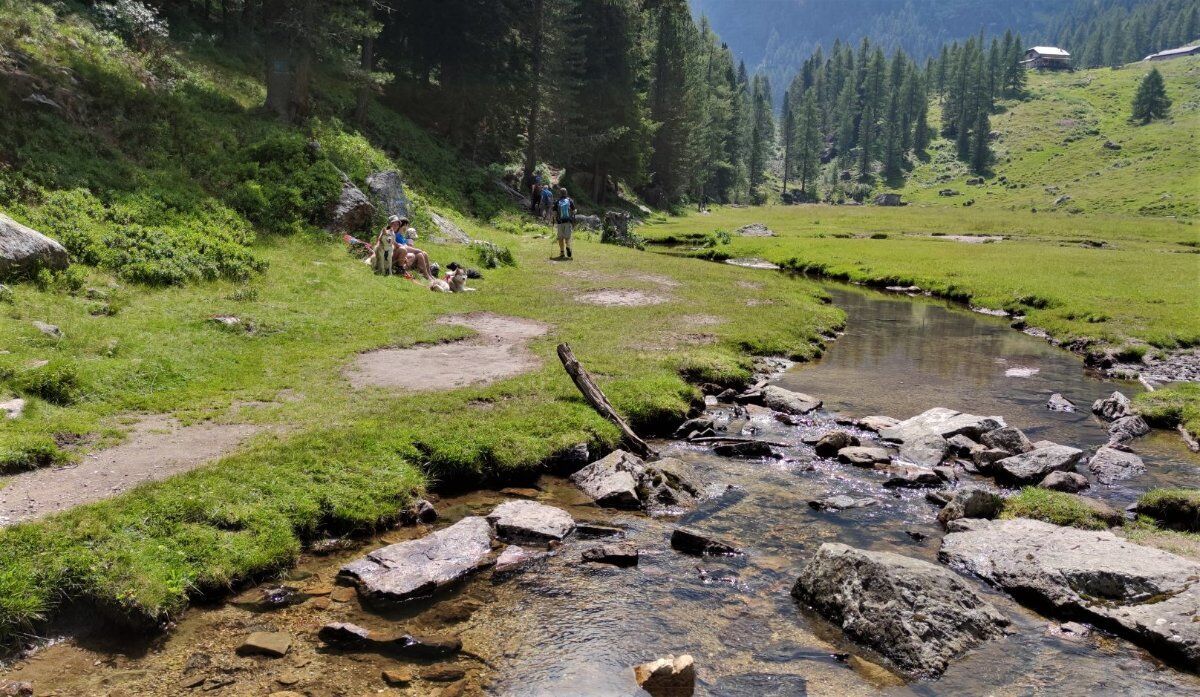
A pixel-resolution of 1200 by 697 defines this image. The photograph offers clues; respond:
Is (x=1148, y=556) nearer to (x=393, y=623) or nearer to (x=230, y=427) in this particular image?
(x=393, y=623)

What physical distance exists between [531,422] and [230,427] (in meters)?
5.63

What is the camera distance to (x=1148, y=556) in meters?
9.80

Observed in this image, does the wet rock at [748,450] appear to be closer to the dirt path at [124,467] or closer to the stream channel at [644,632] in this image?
the stream channel at [644,632]

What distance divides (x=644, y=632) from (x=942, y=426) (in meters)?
10.9

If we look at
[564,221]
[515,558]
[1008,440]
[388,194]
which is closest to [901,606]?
[515,558]

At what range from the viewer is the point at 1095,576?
9.46 metres

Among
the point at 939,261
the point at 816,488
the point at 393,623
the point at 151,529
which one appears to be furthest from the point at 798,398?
the point at 939,261

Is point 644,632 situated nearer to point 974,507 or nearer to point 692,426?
point 974,507

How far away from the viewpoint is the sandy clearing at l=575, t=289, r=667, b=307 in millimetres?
28844

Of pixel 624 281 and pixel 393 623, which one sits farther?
pixel 624 281

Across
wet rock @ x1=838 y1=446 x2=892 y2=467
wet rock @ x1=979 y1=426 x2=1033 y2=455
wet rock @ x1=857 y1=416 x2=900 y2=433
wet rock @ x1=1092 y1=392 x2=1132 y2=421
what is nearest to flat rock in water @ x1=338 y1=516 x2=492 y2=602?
wet rock @ x1=838 y1=446 x2=892 y2=467

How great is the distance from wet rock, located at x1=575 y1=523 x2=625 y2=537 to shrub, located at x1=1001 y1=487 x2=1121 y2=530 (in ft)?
21.5

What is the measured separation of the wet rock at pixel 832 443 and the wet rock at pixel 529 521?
6369mm

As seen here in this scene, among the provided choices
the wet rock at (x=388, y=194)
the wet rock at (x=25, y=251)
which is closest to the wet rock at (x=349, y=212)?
the wet rock at (x=388, y=194)
